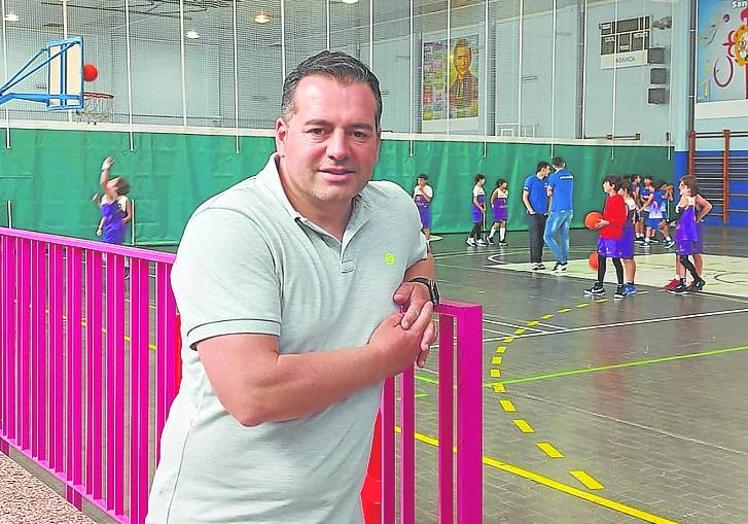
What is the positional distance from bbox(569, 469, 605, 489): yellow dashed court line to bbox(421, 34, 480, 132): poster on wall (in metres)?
21.7

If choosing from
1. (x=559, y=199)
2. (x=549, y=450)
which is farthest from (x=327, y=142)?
(x=559, y=199)

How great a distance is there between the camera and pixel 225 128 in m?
24.2

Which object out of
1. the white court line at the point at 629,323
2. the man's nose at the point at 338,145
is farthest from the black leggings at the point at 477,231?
the man's nose at the point at 338,145

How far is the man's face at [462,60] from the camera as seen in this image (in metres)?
27.2

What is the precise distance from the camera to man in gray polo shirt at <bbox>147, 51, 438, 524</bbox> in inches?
75.0

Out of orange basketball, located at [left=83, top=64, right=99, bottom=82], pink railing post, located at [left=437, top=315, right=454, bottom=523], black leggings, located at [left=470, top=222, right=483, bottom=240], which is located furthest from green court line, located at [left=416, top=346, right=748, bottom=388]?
orange basketball, located at [left=83, top=64, right=99, bottom=82]

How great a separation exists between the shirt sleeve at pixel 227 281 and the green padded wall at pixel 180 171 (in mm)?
20497

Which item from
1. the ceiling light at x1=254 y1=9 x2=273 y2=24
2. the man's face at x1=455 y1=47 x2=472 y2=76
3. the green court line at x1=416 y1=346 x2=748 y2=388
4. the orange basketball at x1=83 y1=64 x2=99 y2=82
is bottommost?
the green court line at x1=416 y1=346 x2=748 y2=388

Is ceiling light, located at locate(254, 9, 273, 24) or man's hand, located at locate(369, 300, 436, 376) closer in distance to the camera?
man's hand, located at locate(369, 300, 436, 376)

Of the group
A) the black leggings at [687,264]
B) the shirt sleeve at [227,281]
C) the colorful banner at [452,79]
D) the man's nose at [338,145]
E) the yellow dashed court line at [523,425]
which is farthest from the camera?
the colorful banner at [452,79]

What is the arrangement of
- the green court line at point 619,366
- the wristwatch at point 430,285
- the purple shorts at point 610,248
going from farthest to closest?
the purple shorts at point 610,248
the green court line at point 619,366
the wristwatch at point 430,285

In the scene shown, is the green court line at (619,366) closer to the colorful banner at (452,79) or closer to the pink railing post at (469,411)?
the pink railing post at (469,411)

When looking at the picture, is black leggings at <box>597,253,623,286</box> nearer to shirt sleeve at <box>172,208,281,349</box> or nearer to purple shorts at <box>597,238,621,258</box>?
purple shorts at <box>597,238,621,258</box>

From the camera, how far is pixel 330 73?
200cm
